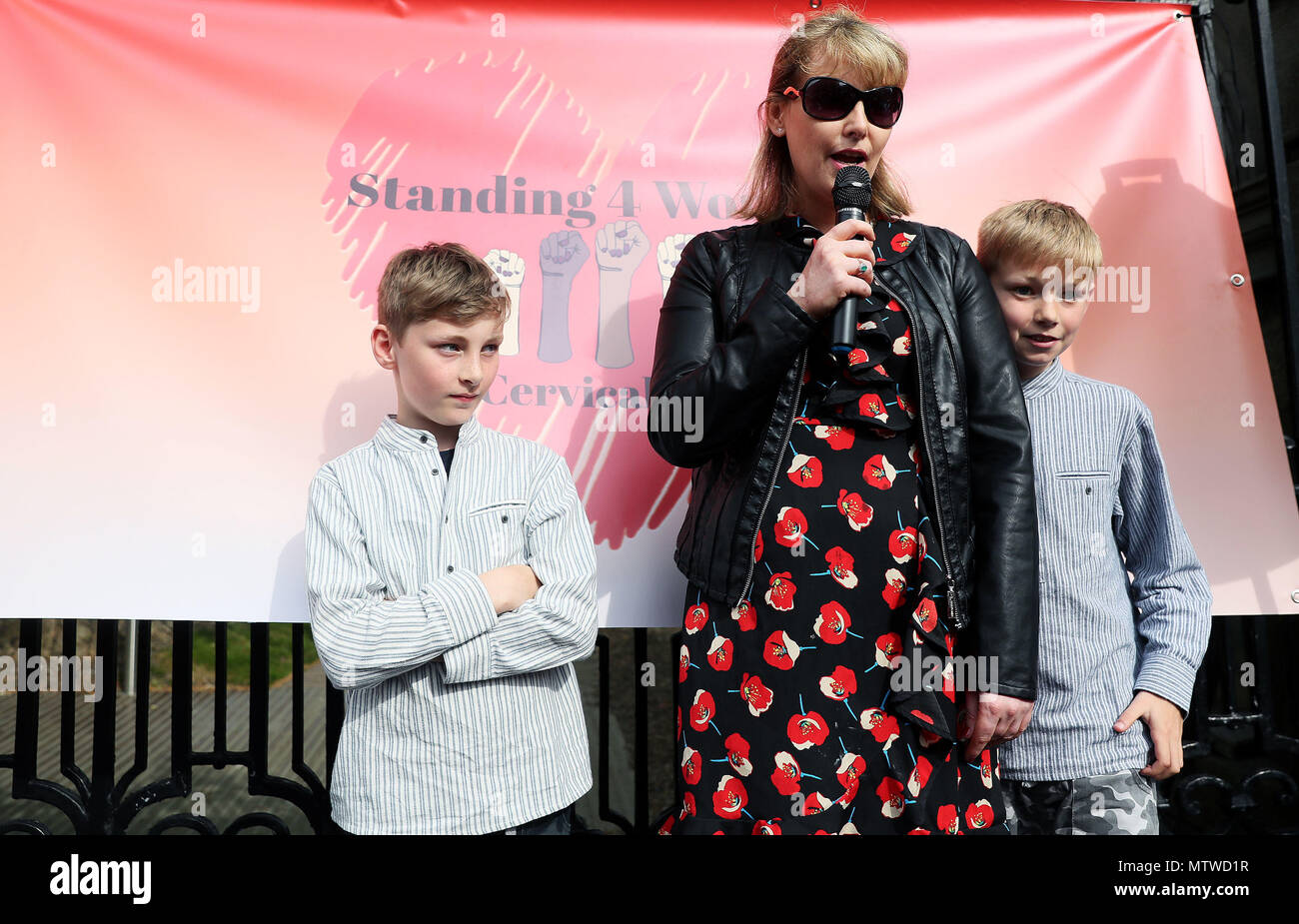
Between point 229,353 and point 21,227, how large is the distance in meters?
0.68

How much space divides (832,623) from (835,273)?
2.16 feet

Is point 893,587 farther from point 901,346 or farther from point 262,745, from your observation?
point 262,745

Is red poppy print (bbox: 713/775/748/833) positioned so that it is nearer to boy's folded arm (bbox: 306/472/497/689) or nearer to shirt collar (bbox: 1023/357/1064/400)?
boy's folded arm (bbox: 306/472/497/689)

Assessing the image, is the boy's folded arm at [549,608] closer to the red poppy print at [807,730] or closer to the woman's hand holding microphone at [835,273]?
the red poppy print at [807,730]

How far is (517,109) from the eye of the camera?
8.83 feet

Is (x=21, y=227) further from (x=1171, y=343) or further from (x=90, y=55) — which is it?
(x=1171, y=343)

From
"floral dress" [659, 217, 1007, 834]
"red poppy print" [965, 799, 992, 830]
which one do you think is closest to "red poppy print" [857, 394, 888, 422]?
"floral dress" [659, 217, 1007, 834]

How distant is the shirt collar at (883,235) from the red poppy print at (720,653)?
0.84 metres

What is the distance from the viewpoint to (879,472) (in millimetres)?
1786

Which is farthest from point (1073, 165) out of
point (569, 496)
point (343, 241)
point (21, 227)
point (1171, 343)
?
point (21, 227)

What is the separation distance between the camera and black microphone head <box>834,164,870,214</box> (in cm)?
184

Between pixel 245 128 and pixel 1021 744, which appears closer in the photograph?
pixel 1021 744

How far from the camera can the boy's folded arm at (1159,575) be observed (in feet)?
6.98
